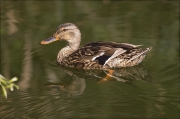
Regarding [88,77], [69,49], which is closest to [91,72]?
[88,77]

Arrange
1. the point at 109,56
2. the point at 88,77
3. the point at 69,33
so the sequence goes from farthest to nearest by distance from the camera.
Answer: the point at 69,33
the point at 109,56
the point at 88,77

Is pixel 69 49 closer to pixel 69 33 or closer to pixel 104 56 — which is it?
pixel 69 33

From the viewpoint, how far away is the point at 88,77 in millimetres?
8242

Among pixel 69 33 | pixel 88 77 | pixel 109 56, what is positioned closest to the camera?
pixel 88 77

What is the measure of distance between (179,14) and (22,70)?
4.57 m

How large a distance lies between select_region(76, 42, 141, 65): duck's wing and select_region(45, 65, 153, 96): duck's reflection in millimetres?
225

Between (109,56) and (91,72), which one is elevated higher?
(109,56)

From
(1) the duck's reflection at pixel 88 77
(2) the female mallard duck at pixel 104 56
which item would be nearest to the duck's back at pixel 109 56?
(2) the female mallard duck at pixel 104 56

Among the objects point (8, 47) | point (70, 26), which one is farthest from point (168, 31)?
point (8, 47)

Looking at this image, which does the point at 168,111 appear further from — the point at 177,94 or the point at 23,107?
the point at 23,107

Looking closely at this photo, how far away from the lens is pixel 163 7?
482 inches

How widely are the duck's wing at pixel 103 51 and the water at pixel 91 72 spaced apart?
28 centimetres

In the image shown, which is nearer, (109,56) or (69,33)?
(109,56)

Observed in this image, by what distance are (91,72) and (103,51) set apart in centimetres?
41
